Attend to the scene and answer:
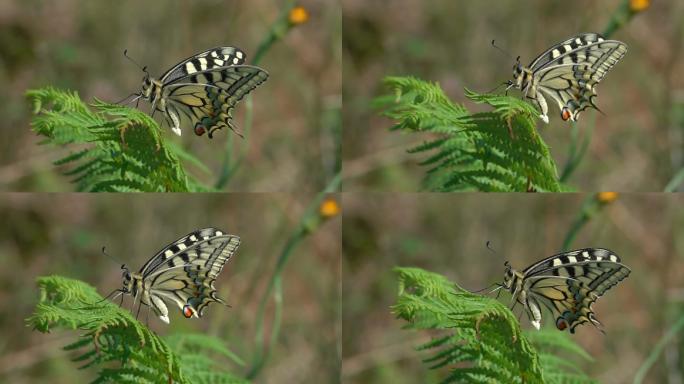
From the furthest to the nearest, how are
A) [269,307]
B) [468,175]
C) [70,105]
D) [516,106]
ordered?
[269,307] < [468,175] < [70,105] < [516,106]

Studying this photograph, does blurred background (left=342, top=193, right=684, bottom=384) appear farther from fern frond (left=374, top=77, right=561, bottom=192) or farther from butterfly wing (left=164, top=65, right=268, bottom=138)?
butterfly wing (left=164, top=65, right=268, bottom=138)

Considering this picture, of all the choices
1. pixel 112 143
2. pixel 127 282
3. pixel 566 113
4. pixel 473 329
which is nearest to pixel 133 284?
pixel 127 282

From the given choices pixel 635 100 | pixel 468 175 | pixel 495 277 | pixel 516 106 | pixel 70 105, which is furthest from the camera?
pixel 635 100

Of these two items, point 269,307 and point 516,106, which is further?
point 269,307

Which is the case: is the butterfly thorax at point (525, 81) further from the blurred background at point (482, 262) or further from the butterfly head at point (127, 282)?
the butterfly head at point (127, 282)

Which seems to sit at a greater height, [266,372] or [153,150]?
[153,150]

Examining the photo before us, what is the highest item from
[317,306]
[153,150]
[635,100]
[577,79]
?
[635,100]

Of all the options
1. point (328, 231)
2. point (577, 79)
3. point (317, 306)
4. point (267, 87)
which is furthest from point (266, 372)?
point (577, 79)

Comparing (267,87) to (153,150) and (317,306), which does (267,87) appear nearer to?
(317,306)

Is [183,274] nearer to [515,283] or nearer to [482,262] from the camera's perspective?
[515,283]
